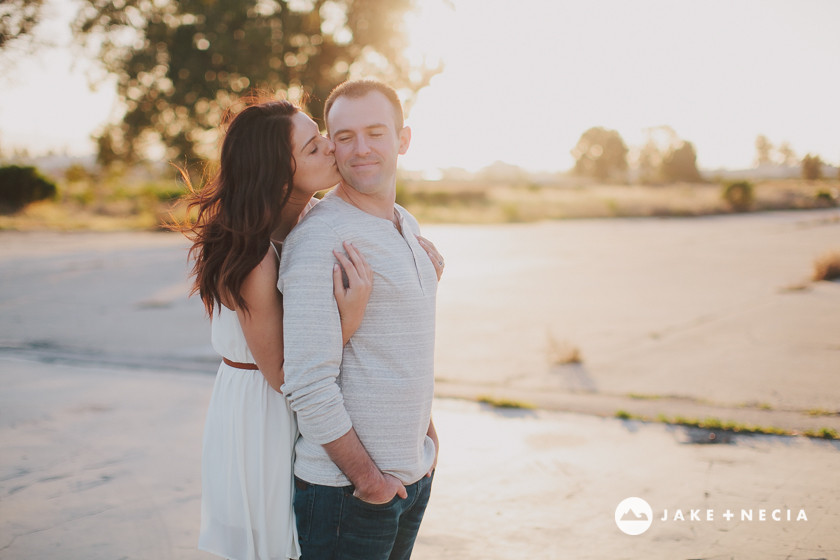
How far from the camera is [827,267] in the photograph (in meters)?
10.4

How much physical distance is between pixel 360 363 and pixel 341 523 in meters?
0.44

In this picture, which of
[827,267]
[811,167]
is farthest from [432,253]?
[811,167]

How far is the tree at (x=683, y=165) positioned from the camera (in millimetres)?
70938

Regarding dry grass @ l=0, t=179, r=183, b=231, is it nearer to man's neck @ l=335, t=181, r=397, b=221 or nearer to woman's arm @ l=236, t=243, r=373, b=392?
man's neck @ l=335, t=181, r=397, b=221

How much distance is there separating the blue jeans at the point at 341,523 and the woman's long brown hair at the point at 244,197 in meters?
0.56

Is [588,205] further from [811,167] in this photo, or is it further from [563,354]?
[563,354]

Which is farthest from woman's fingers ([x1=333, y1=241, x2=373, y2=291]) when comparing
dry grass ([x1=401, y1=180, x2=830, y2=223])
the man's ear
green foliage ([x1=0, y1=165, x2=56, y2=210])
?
green foliage ([x1=0, y1=165, x2=56, y2=210])

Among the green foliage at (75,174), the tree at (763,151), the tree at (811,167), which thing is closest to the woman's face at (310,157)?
the tree at (811,167)

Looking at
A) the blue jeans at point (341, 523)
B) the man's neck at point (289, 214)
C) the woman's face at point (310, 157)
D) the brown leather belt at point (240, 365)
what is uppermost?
the woman's face at point (310, 157)

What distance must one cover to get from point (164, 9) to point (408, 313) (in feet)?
71.3

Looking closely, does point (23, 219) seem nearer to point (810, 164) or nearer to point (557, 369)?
point (557, 369)

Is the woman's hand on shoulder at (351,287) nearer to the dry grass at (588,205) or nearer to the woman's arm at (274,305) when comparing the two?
the woman's arm at (274,305)

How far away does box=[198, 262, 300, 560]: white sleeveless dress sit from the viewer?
187 centimetres

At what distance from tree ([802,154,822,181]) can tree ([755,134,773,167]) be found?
7470 centimetres
